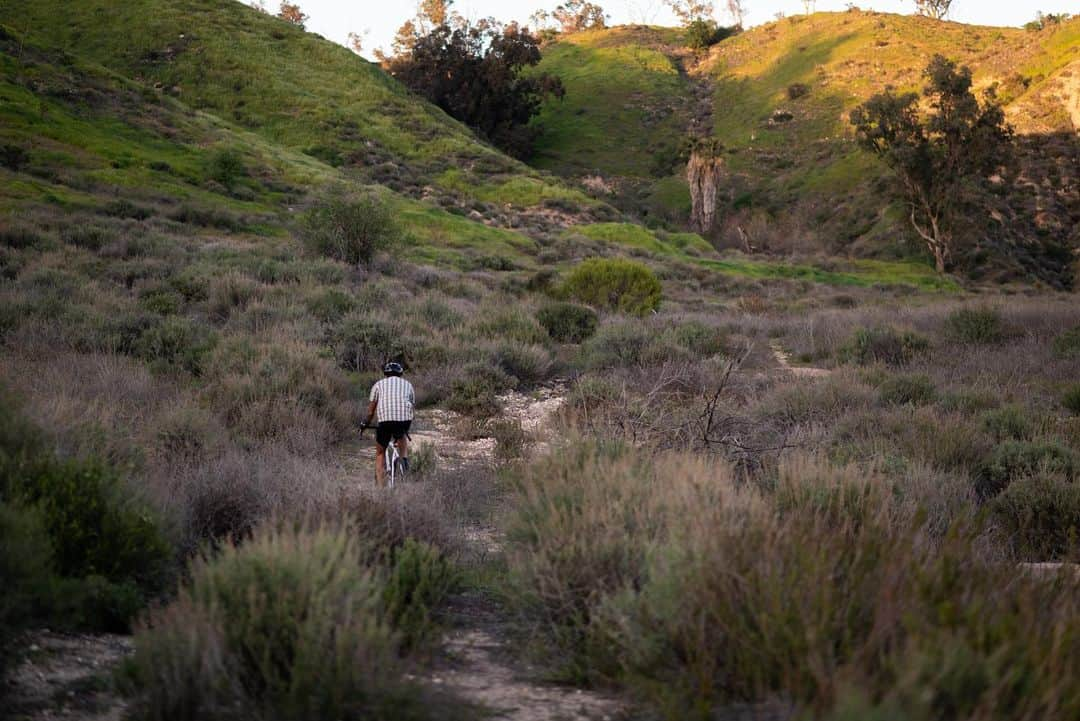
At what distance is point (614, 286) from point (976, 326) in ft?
29.1

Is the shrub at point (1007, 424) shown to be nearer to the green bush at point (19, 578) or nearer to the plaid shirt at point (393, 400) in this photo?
the plaid shirt at point (393, 400)

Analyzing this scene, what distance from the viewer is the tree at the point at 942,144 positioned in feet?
143

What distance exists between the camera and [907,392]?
39.3 ft

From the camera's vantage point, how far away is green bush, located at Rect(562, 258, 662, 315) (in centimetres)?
2219

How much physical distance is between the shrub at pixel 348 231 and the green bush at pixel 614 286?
5874 mm

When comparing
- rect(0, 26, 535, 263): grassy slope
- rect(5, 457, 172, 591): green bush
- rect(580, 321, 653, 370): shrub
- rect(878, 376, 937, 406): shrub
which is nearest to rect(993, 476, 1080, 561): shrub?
rect(878, 376, 937, 406): shrub

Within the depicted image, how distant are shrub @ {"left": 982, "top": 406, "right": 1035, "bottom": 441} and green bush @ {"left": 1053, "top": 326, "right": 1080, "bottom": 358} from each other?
5.80m

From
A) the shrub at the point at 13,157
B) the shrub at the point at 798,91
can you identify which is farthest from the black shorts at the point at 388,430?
the shrub at the point at 798,91

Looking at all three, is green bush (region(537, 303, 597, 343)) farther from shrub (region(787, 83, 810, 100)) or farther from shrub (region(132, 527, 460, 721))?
shrub (region(787, 83, 810, 100))

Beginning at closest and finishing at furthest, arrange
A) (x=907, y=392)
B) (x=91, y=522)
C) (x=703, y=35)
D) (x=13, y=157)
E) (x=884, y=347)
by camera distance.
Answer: (x=91, y=522) → (x=907, y=392) → (x=884, y=347) → (x=13, y=157) → (x=703, y=35)

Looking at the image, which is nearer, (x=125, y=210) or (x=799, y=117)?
(x=125, y=210)

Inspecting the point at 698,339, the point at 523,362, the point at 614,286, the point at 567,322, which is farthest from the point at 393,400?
the point at 614,286

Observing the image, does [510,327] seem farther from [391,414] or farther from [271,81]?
[271,81]

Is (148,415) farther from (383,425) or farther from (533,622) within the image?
(533,622)
